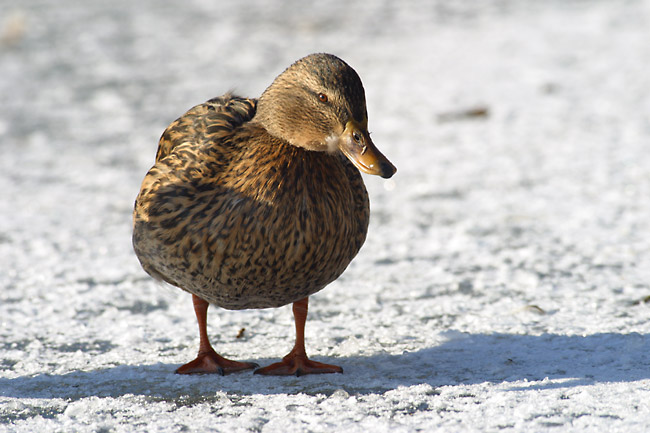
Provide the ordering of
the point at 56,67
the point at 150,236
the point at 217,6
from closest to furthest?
the point at 150,236
the point at 56,67
the point at 217,6

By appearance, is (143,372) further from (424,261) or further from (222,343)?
(424,261)

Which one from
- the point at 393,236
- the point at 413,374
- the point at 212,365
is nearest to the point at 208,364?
the point at 212,365

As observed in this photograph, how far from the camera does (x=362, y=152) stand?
3.19 meters

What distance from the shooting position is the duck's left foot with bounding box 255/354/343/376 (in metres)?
3.57

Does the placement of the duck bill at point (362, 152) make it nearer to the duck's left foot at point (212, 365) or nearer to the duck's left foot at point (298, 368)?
the duck's left foot at point (298, 368)

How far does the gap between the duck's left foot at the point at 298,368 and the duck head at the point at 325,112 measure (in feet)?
3.14

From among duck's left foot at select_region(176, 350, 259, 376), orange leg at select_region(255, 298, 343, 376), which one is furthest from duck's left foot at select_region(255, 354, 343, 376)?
duck's left foot at select_region(176, 350, 259, 376)

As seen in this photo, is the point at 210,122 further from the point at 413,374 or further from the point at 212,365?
the point at 413,374

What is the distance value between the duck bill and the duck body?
21 centimetres

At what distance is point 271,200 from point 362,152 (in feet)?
1.37

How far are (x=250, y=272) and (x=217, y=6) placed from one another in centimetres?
987

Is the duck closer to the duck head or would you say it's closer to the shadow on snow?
the duck head

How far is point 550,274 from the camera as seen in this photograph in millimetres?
4641

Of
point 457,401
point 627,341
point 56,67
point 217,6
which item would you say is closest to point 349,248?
point 457,401
